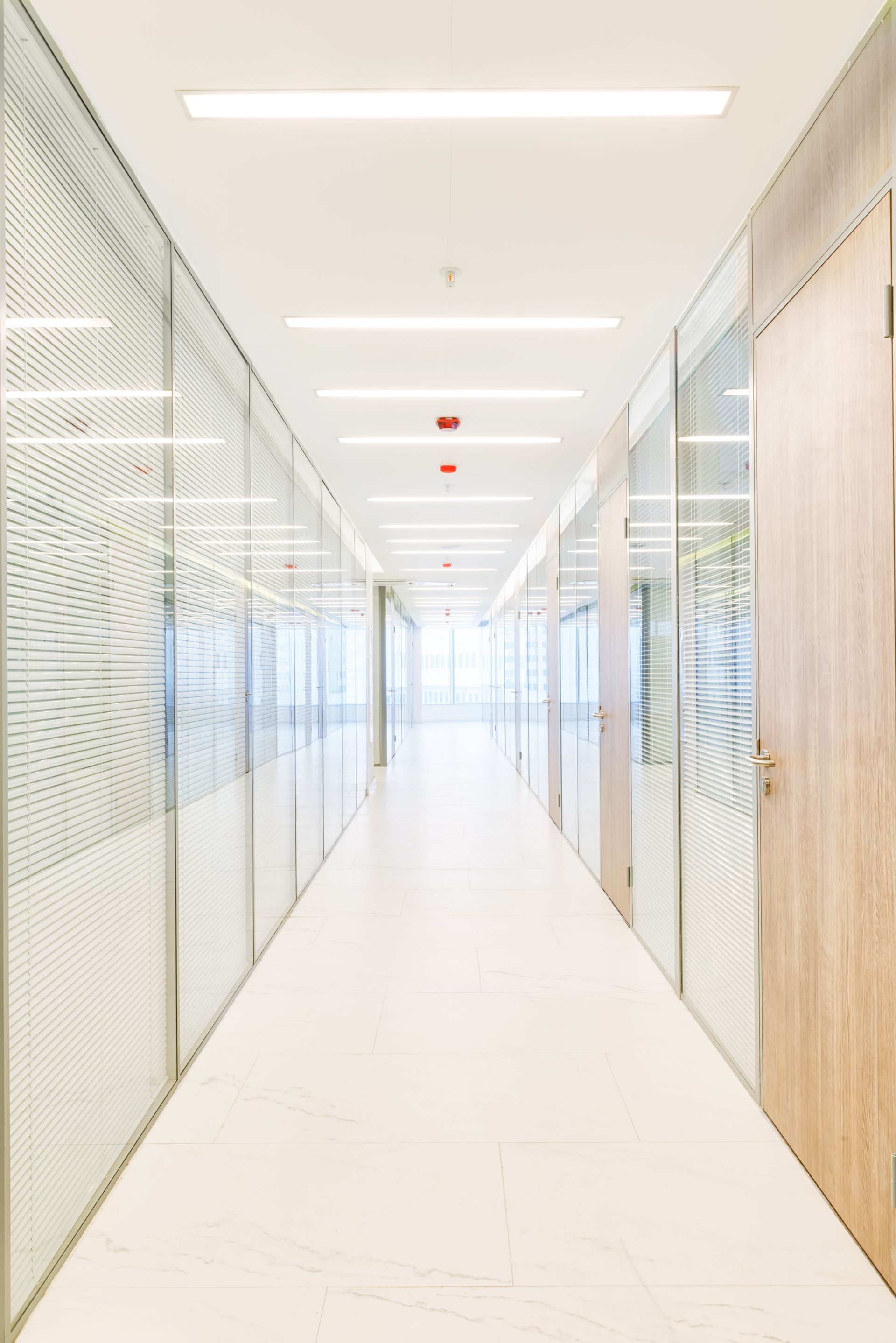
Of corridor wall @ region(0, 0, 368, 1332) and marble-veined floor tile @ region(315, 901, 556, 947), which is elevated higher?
corridor wall @ region(0, 0, 368, 1332)

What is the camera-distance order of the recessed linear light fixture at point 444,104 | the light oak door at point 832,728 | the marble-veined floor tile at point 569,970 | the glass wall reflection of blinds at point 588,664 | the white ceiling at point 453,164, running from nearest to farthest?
the light oak door at point 832,728 < the white ceiling at point 453,164 < the recessed linear light fixture at point 444,104 < the marble-veined floor tile at point 569,970 < the glass wall reflection of blinds at point 588,664

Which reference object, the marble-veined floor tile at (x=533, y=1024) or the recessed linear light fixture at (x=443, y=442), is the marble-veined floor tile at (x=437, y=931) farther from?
the recessed linear light fixture at (x=443, y=442)

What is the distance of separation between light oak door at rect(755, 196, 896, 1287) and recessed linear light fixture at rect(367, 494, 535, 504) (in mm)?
4731

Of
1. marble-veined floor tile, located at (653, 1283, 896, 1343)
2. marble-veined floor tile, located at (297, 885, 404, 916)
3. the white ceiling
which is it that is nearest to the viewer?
marble-veined floor tile, located at (653, 1283, 896, 1343)

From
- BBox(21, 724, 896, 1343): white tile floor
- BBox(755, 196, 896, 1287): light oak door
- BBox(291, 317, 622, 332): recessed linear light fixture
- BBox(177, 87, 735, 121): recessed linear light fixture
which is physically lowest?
BBox(21, 724, 896, 1343): white tile floor

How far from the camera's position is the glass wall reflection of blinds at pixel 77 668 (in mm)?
1749

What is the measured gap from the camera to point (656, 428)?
3895mm

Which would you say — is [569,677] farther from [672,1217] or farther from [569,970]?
[672,1217]

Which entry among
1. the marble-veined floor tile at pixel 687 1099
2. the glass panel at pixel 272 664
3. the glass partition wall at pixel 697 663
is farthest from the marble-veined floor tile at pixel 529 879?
the marble-veined floor tile at pixel 687 1099

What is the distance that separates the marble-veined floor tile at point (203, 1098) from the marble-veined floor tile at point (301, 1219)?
0.24 ft

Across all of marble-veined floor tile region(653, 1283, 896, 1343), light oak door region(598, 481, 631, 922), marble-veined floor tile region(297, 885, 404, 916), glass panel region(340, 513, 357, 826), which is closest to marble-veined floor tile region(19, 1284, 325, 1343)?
marble-veined floor tile region(653, 1283, 896, 1343)

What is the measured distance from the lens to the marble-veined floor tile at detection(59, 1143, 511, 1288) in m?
1.87

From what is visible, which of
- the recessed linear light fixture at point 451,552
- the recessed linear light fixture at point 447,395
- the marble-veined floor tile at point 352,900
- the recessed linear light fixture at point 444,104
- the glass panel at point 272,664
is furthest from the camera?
the recessed linear light fixture at point 451,552

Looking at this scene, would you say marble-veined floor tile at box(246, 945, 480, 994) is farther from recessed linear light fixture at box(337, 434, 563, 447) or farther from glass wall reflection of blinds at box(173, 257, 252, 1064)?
recessed linear light fixture at box(337, 434, 563, 447)
